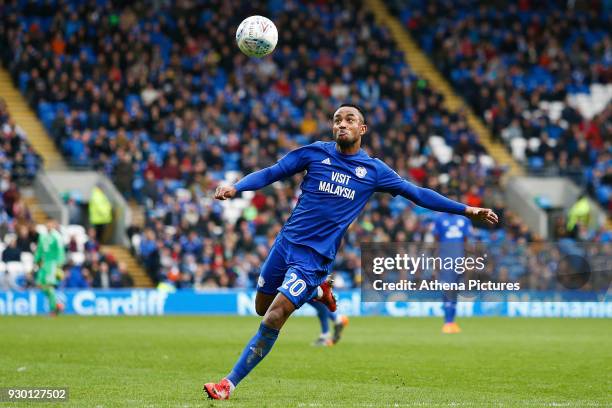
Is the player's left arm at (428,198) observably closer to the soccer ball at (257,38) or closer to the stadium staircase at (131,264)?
the soccer ball at (257,38)

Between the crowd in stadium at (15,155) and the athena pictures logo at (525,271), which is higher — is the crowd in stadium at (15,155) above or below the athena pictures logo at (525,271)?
above

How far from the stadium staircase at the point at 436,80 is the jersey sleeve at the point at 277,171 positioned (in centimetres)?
2639

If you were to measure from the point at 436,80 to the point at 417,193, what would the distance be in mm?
30666

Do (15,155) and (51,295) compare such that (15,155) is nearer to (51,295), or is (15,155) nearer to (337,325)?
(51,295)

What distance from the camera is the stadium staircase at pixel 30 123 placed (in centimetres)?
3209

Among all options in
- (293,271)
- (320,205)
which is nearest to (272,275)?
(293,271)

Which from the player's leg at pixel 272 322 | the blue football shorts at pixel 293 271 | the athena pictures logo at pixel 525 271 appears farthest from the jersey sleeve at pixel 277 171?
the athena pictures logo at pixel 525 271


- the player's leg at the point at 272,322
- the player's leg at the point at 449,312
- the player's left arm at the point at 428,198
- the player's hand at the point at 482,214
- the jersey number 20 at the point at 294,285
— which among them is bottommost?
the player's leg at the point at 449,312

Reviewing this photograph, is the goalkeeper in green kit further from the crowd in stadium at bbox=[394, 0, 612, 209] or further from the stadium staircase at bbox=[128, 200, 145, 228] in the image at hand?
the crowd in stadium at bbox=[394, 0, 612, 209]

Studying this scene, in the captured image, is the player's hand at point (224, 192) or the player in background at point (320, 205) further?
the player in background at point (320, 205)

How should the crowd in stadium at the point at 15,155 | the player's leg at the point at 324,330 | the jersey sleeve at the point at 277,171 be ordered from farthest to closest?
1. the crowd in stadium at the point at 15,155
2. the player's leg at the point at 324,330
3. the jersey sleeve at the point at 277,171

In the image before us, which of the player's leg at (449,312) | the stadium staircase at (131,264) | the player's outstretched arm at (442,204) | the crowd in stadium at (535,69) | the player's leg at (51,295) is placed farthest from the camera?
the crowd in stadium at (535,69)

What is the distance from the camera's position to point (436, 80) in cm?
4091

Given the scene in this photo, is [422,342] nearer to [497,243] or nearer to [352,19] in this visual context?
[497,243]
